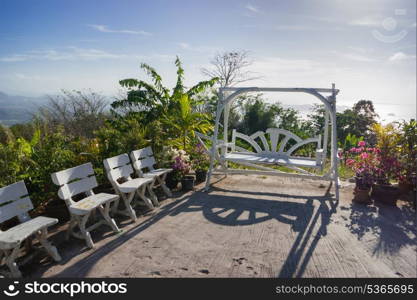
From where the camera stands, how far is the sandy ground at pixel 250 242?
3031 mm

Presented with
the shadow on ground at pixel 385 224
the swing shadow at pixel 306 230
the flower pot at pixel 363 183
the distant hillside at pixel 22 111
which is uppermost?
the distant hillside at pixel 22 111

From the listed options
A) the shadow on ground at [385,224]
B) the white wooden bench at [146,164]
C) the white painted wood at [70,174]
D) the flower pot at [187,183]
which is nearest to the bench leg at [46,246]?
the white painted wood at [70,174]

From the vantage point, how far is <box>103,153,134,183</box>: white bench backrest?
4398 millimetres

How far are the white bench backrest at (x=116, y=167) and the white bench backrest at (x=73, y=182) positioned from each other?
1.04ft

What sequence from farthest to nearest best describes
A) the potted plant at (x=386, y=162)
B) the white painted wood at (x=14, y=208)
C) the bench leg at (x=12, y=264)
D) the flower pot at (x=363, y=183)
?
the flower pot at (x=363, y=183) < the potted plant at (x=386, y=162) < the white painted wood at (x=14, y=208) < the bench leg at (x=12, y=264)

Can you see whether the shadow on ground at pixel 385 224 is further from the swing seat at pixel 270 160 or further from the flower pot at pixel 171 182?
the flower pot at pixel 171 182

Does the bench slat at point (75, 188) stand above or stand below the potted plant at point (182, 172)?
above

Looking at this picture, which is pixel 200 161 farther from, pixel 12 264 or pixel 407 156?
pixel 12 264

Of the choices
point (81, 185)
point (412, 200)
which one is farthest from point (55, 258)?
point (412, 200)

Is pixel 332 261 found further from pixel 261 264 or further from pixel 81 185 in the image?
pixel 81 185

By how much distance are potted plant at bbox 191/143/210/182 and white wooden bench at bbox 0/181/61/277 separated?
12.9ft

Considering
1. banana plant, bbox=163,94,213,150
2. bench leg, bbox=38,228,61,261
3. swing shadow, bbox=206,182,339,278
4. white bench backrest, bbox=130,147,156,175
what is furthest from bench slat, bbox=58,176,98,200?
banana plant, bbox=163,94,213,150

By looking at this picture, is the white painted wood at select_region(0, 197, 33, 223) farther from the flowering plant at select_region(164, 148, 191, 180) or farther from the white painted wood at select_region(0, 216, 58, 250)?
the flowering plant at select_region(164, 148, 191, 180)

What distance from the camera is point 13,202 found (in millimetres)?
3084
